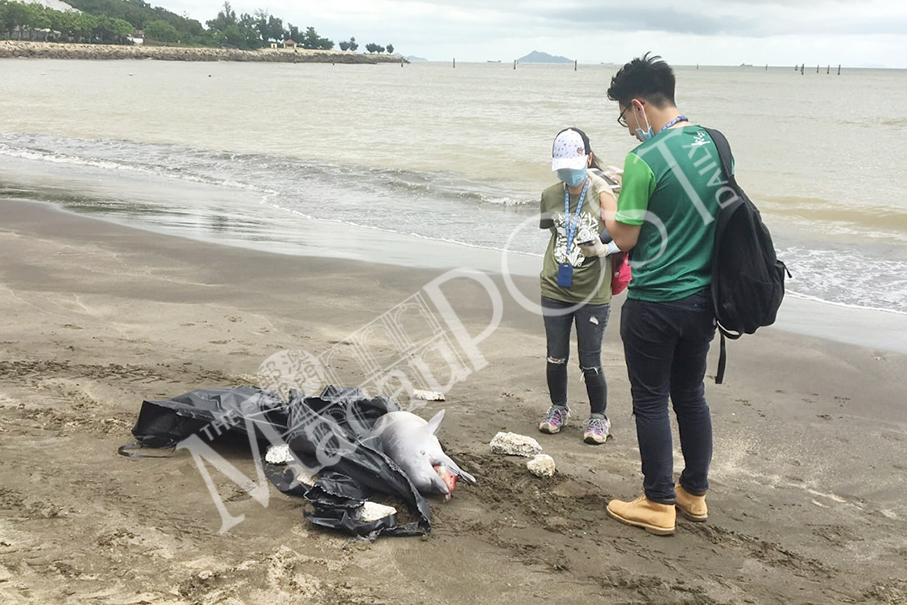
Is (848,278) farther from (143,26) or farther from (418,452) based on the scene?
(143,26)

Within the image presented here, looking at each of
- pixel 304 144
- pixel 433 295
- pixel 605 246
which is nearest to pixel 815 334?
pixel 433 295

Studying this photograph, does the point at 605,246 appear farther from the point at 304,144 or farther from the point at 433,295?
the point at 304,144

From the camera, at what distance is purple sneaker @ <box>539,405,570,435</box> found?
4.47 metres

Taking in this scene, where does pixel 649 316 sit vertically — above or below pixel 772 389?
above

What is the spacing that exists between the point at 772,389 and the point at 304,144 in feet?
64.4

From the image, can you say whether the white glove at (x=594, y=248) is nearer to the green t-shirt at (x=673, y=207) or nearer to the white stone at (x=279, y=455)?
the green t-shirt at (x=673, y=207)

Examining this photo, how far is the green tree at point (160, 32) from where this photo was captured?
137 m

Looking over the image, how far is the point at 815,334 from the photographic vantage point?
6.72 metres

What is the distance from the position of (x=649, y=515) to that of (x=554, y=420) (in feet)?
4.01

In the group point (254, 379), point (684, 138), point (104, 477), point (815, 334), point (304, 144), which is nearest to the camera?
point (684, 138)

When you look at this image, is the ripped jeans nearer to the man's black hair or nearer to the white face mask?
the white face mask

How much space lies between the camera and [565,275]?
13.8 ft

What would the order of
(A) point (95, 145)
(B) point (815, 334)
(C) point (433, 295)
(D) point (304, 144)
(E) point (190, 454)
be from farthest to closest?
(D) point (304, 144)
(A) point (95, 145)
(C) point (433, 295)
(B) point (815, 334)
(E) point (190, 454)

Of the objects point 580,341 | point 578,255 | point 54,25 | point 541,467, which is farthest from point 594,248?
point 54,25
